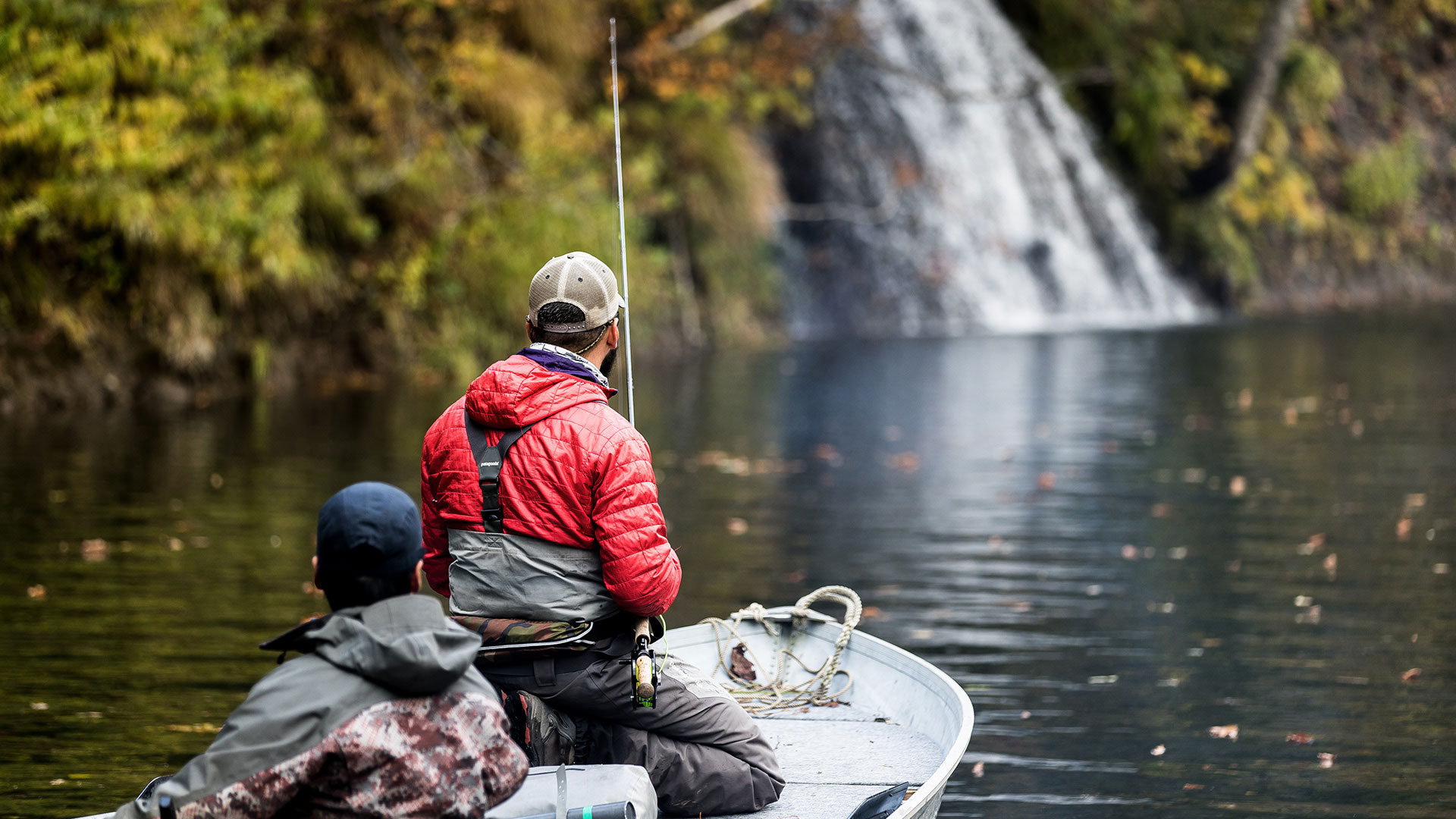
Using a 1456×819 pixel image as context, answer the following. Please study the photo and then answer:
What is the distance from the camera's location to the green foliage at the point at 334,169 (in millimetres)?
15711

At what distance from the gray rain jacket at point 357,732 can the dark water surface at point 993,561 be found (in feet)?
8.51

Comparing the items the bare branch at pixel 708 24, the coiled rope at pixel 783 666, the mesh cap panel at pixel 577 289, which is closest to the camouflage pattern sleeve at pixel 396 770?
the mesh cap panel at pixel 577 289

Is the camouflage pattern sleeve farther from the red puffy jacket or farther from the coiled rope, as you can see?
the coiled rope

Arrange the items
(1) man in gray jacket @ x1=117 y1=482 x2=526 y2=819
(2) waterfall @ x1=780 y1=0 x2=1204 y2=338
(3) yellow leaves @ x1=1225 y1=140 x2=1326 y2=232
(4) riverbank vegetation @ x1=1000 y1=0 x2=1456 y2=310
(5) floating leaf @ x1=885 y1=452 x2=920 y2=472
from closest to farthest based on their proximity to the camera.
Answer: (1) man in gray jacket @ x1=117 y1=482 x2=526 y2=819, (5) floating leaf @ x1=885 y1=452 x2=920 y2=472, (2) waterfall @ x1=780 y1=0 x2=1204 y2=338, (4) riverbank vegetation @ x1=1000 y1=0 x2=1456 y2=310, (3) yellow leaves @ x1=1225 y1=140 x2=1326 y2=232

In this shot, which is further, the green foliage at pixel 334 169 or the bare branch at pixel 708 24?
the bare branch at pixel 708 24

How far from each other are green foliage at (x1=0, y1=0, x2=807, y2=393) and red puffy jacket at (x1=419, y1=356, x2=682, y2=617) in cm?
1232

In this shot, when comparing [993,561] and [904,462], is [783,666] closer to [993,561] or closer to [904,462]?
[993,561]

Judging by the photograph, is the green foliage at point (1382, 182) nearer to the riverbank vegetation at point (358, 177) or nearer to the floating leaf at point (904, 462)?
the riverbank vegetation at point (358, 177)

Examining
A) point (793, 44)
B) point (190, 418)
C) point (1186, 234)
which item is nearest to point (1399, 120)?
point (1186, 234)

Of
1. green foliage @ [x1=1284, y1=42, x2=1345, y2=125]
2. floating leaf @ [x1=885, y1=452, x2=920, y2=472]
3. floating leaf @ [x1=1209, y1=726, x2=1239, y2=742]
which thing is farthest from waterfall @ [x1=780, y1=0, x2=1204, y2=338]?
floating leaf @ [x1=1209, y1=726, x2=1239, y2=742]

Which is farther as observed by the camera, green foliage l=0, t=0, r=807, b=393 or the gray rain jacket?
green foliage l=0, t=0, r=807, b=393

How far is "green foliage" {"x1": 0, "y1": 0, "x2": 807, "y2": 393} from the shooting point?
1571cm

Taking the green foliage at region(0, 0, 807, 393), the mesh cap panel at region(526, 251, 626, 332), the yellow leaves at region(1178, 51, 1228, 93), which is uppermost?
the yellow leaves at region(1178, 51, 1228, 93)

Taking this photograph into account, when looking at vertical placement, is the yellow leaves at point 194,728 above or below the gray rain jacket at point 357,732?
below
